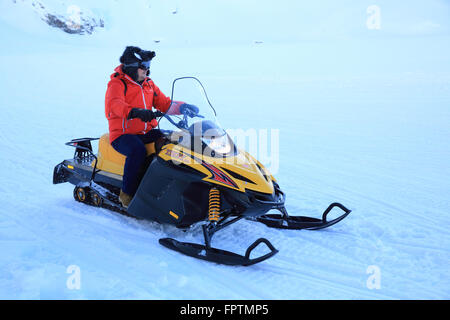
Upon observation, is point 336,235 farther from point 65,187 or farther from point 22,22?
point 22,22

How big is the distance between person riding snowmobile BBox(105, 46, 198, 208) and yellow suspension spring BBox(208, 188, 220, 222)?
28.7 inches

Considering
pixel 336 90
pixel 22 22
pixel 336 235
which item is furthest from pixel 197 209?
pixel 22 22

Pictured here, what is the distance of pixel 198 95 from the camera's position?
3676mm

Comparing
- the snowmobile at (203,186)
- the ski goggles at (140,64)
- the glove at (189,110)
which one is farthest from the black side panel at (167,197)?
the ski goggles at (140,64)

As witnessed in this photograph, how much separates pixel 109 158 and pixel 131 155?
57 cm

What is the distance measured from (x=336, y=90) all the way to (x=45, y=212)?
9.70 meters

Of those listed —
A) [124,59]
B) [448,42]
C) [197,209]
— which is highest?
[448,42]

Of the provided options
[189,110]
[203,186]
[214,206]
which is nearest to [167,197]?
[203,186]

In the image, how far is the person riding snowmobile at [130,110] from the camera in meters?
3.58

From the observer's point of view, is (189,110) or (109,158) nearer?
(189,110)

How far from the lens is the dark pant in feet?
11.8

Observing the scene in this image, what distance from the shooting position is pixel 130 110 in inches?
138

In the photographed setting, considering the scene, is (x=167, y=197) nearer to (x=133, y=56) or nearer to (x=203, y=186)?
(x=203, y=186)

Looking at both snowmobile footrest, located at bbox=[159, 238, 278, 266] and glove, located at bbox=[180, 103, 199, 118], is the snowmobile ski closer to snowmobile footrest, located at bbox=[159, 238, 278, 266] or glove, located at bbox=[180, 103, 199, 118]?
snowmobile footrest, located at bbox=[159, 238, 278, 266]
